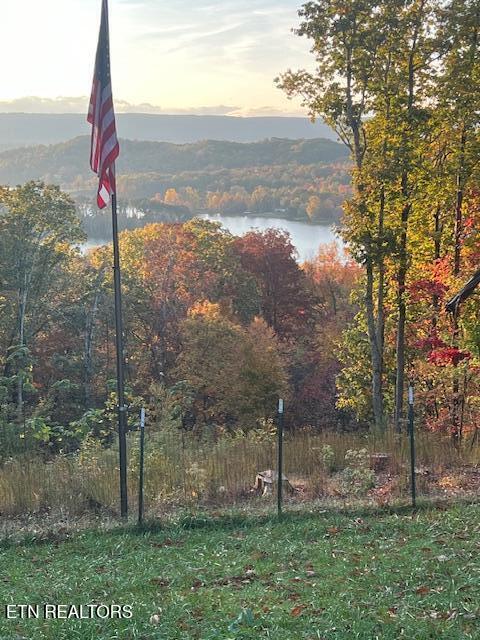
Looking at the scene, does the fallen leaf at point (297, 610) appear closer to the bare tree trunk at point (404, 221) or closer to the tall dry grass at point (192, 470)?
the tall dry grass at point (192, 470)

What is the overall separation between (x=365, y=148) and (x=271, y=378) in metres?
14.4

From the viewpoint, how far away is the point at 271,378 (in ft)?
96.0

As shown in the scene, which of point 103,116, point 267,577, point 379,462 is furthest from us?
point 379,462

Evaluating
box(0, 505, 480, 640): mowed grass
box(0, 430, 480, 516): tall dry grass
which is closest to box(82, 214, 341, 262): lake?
box(0, 430, 480, 516): tall dry grass

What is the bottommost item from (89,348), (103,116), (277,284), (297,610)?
(89,348)

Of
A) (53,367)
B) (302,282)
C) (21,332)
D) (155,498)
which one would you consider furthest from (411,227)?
(302,282)

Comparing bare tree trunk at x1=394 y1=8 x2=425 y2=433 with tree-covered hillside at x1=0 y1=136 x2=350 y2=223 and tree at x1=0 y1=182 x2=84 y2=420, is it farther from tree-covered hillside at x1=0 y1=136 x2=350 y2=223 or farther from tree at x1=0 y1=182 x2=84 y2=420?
tree-covered hillside at x1=0 y1=136 x2=350 y2=223

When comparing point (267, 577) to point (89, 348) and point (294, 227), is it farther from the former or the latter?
point (294, 227)

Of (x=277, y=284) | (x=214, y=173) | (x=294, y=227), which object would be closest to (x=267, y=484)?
(x=277, y=284)

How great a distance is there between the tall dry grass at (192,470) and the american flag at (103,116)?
13.8 feet

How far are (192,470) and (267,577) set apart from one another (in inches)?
141

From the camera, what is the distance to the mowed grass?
4.68 meters

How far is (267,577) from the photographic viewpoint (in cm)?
594

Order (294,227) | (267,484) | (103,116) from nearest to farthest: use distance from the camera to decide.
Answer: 1. (103,116)
2. (267,484)
3. (294,227)
